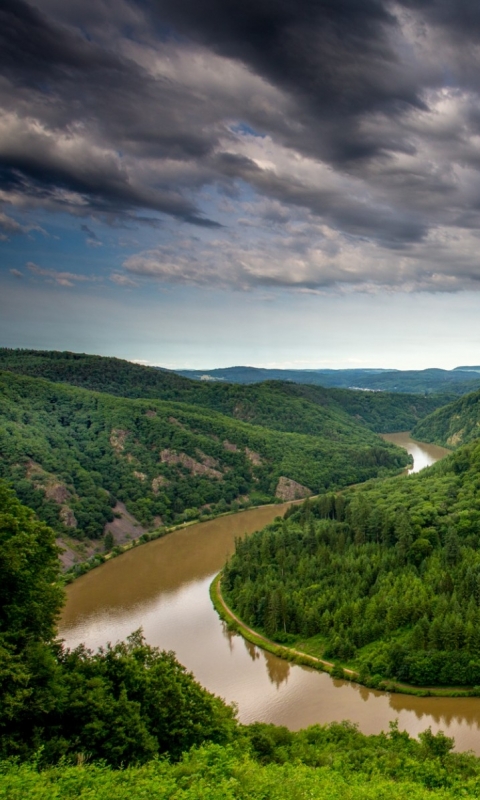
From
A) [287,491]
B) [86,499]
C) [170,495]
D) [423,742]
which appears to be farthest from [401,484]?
[423,742]

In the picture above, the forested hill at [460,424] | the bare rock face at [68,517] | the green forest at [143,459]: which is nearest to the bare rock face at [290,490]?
the green forest at [143,459]

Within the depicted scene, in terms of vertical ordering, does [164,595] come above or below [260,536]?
→ below

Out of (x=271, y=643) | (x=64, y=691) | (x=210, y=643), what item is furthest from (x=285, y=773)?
(x=210, y=643)

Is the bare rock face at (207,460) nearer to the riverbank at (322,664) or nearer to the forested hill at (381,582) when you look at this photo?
the forested hill at (381,582)

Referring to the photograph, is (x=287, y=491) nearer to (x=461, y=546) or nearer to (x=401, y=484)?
(x=401, y=484)

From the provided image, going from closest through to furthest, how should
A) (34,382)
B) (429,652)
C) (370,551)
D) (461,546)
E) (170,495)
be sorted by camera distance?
(429,652) < (461,546) < (370,551) < (170,495) < (34,382)

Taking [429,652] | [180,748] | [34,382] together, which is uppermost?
[34,382]

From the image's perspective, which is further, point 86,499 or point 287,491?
point 287,491
